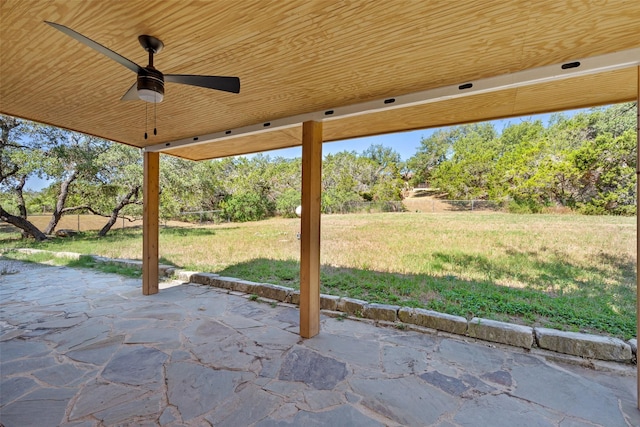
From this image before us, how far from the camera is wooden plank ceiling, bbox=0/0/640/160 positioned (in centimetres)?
118

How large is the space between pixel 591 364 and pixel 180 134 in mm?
4410

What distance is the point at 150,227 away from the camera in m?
3.66

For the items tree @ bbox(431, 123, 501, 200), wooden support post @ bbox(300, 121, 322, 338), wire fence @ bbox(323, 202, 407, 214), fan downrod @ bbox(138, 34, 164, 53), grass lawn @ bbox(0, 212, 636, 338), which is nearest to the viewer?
fan downrod @ bbox(138, 34, 164, 53)

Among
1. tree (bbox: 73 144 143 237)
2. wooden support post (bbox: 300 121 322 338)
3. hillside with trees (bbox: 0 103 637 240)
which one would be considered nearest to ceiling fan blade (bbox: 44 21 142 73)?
wooden support post (bbox: 300 121 322 338)

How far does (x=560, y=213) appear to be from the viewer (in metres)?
5.54

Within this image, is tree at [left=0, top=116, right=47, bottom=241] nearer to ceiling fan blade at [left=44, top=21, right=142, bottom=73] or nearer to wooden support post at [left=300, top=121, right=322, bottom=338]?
ceiling fan blade at [left=44, top=21, right=142, bottom=73]

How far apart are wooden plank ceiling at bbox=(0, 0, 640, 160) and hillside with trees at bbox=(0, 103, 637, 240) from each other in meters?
4.35

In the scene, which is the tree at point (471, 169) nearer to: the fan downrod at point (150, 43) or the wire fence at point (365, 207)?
the wire fence at point (365, 207)

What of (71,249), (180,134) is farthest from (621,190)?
(71,249)

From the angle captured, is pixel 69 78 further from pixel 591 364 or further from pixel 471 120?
pixel 591 364

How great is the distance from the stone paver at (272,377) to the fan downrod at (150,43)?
2.01 meters

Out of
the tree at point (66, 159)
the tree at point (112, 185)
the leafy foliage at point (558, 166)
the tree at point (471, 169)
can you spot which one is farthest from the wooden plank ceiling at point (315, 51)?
the tree at point (66, 159)

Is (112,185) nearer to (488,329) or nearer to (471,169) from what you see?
(488,329)

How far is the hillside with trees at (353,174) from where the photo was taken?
5.20m
